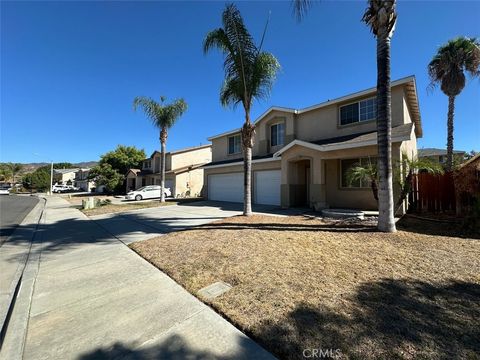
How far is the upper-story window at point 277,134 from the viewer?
1798cm

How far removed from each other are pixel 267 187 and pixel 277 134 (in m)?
4.33

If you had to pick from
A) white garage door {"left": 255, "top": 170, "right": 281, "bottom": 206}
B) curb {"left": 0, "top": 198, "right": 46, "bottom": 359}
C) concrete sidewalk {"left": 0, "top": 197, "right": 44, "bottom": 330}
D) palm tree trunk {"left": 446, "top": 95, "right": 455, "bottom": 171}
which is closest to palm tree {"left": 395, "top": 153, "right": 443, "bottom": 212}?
white garage door {"left": 255, "top": 170, "right": 281, "bottom": 206}

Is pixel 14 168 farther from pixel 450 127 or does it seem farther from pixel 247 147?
pixel 450 127

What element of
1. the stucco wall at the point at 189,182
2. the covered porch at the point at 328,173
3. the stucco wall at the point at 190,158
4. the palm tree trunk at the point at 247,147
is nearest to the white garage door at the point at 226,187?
the covered porch at the point at 328,173

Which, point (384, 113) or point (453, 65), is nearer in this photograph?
point (384, 113)

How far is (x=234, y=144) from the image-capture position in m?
22.7

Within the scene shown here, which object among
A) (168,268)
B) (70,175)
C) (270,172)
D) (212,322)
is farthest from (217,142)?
(70,175)

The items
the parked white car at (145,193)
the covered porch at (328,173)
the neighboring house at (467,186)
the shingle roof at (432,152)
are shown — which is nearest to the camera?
the neighboring house at (467,186)

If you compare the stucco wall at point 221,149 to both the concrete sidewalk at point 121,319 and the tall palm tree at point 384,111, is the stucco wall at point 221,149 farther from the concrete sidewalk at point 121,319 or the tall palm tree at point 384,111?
the concrete sidewalk at point 121,319

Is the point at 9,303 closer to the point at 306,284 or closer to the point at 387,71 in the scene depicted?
the point at 306,284

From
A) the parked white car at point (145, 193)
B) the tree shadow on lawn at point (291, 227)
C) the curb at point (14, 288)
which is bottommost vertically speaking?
the curb at point (14, 288)

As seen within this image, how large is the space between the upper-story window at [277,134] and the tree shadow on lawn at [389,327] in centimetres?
1498

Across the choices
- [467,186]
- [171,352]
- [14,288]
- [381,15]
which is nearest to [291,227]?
[467,186]

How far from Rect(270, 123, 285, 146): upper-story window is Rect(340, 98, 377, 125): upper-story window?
4425mm
